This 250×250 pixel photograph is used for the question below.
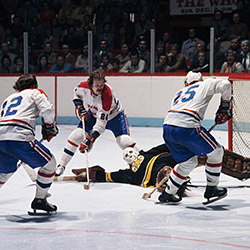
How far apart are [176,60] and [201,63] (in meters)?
0.50

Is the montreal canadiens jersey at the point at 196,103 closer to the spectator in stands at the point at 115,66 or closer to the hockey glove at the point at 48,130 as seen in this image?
the hockey glove at the point at 48,130

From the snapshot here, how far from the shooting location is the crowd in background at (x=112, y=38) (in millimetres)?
9508

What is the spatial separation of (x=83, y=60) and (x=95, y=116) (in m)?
4.61

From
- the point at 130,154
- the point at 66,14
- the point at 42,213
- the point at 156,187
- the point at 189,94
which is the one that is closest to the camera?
the point at 42,213

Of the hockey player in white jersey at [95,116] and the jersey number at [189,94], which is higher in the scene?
the jersey number at [189,94]

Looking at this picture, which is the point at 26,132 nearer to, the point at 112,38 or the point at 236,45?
the point at 236,45

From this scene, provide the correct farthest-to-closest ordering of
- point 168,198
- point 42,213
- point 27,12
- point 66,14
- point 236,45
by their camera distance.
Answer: point 27,12
point 66,14
point 236,45
point 168,198
point 42,213

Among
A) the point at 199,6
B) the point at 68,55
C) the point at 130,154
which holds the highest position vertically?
the point at 199,6

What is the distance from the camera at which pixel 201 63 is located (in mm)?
9484

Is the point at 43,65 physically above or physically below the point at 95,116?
above

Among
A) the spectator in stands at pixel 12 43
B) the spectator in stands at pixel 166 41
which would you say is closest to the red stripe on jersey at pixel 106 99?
the spectator in stands at pixel 166 41

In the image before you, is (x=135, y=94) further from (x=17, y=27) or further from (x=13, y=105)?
(x=13, y=105)

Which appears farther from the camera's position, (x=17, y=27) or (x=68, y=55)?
(x=17, y=27)

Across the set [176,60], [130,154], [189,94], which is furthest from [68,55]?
[189,94]
